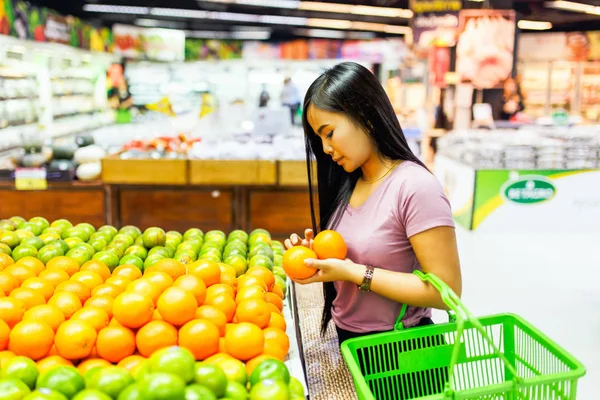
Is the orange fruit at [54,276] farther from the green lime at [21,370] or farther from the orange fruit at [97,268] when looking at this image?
the green lime at [21,370]

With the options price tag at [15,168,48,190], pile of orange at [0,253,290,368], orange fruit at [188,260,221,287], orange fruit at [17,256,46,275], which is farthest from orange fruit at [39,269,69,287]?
price tag at [15,168,48,190]

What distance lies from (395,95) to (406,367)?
1396 cm

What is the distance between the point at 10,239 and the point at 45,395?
4.63 feet

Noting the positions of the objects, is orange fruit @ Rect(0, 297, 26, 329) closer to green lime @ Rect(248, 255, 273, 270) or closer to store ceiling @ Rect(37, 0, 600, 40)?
green lime @ Rect(248, 255, 273, 270)

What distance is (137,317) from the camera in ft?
5.24

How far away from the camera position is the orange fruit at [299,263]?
1.82 m

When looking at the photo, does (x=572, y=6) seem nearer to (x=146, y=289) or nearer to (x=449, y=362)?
(x=449, y=362)

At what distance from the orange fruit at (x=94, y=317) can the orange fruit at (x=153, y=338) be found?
124mm

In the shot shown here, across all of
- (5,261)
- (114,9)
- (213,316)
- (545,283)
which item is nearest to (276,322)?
(213,316)

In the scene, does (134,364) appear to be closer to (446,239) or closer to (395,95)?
(446,239)

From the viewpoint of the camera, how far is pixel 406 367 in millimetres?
1681

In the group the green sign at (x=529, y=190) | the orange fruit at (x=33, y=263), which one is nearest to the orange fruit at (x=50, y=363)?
the orange fruit at (x=33, y=263)

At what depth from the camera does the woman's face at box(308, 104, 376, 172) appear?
71.9 inches

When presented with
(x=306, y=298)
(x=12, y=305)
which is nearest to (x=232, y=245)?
(x=306, y=298)
